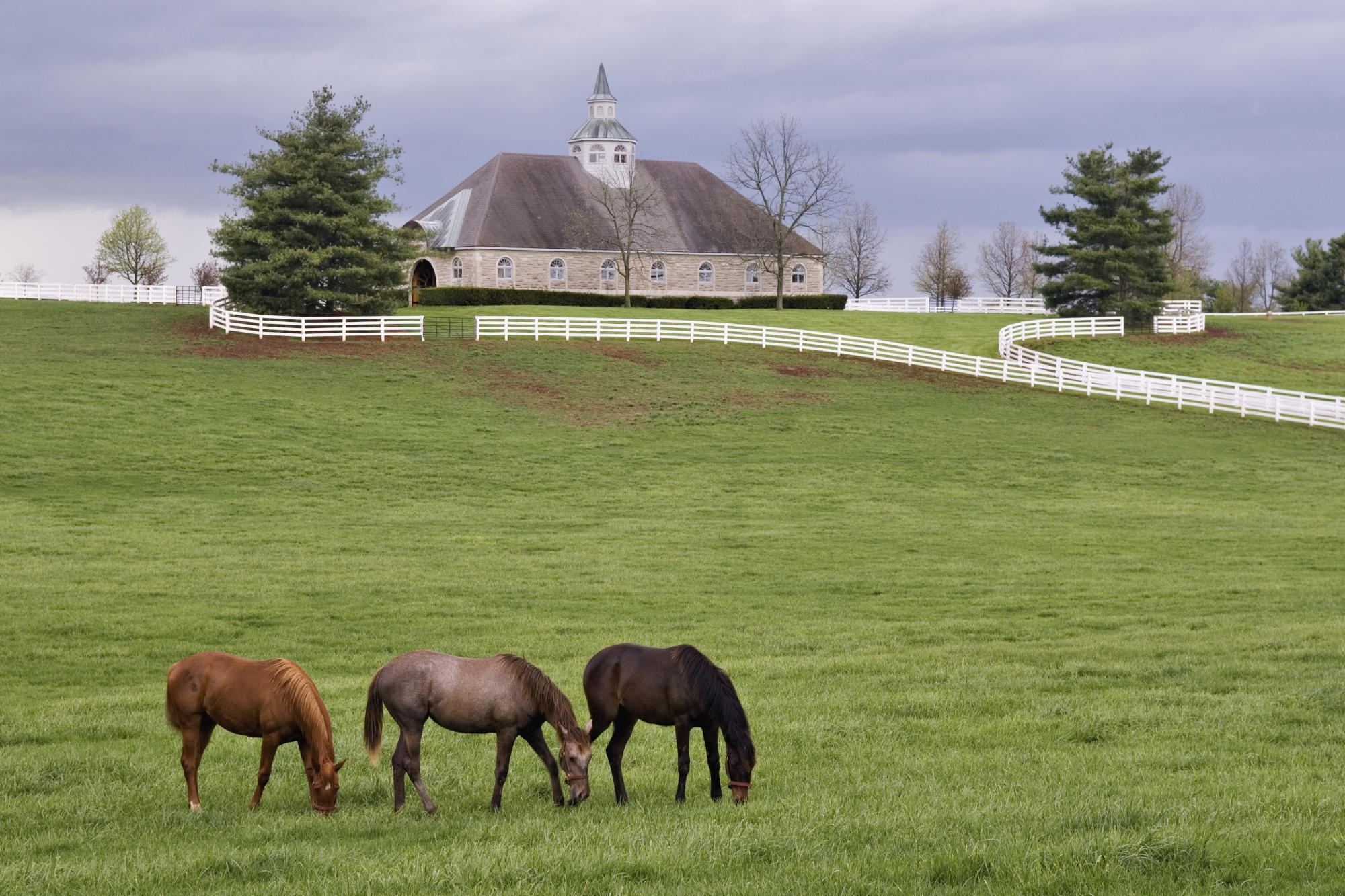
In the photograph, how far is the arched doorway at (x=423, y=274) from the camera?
3223 inches

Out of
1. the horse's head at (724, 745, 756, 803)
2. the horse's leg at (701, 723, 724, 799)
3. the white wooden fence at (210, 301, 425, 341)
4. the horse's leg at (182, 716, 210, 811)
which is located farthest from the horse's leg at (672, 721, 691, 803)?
the white wooden fence at (210, 301, 425, 341)

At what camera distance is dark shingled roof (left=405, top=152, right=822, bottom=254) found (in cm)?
7981

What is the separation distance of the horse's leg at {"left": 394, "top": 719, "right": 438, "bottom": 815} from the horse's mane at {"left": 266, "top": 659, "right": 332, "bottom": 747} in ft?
1.39

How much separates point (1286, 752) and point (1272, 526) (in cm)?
1956

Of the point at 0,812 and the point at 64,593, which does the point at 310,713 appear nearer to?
the point at 0,812

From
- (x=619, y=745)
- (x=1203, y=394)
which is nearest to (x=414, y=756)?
(x=619, y=745)

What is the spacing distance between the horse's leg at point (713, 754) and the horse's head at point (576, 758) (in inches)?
27.1

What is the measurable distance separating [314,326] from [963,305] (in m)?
53.2

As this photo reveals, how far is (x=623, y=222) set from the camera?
82.1 metres

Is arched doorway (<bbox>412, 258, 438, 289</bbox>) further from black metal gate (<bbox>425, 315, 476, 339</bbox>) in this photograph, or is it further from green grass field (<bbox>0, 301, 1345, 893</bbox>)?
green grass field (<bbox>0, 301, 1345, 893</bbox>)

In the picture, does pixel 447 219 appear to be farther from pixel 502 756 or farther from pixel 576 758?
pixel 576 758

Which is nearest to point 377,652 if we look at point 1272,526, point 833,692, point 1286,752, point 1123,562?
point 833,692

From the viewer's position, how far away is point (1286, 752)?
8938 mm

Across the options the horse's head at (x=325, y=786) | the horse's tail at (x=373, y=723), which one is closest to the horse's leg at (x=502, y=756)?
the horse's tail at (x=373, y=723)
